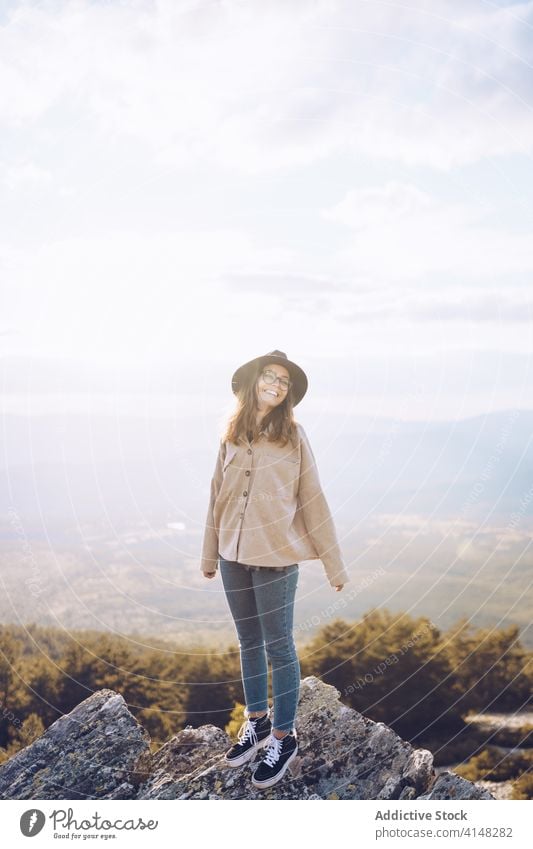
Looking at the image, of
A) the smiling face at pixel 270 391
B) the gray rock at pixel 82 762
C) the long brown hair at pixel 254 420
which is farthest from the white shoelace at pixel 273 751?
the smiling face at pixel 270 391

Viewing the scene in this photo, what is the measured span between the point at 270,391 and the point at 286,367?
171mm

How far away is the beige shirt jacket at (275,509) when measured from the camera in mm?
3611

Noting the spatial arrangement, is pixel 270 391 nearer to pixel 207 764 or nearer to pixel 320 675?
pixel 207 764

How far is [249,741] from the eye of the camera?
3.95 metres

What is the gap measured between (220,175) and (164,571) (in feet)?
11.3

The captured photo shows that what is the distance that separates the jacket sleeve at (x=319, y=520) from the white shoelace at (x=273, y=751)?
917 millimetres

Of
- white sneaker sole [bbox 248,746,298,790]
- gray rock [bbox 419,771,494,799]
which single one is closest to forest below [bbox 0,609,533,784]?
white sneaker sole [bbox 248,746,298,790]

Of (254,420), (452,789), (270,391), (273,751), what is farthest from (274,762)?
(270,391)

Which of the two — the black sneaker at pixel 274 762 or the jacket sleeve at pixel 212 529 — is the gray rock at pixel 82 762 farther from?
the jacket sleeve at pixel 212 529

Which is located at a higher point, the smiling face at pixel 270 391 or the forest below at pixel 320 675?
the smiling face at pixel 270 391

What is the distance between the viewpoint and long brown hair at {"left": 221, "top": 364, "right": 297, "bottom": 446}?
3.71 m
